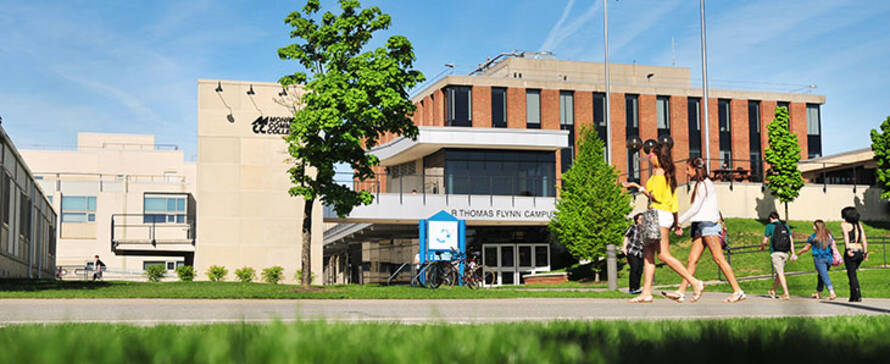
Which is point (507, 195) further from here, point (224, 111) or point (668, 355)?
point (668, 355)

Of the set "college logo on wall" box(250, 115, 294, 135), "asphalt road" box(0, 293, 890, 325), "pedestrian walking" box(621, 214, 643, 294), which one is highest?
"college logo on wall" box(250, 115, 294, 135)

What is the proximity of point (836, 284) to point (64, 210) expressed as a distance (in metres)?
89.9

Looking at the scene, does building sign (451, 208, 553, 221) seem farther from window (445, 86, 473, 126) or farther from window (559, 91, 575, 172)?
window (559, 91, 575, 172)

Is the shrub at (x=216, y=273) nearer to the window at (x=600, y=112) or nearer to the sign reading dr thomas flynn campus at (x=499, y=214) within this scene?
the sign reading dr thomas flynn campus at (x=499, y=214)

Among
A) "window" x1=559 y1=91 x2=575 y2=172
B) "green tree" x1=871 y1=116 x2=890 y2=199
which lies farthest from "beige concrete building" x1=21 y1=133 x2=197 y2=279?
"green tree" x1=871 y1=116 x2=890 y2=199

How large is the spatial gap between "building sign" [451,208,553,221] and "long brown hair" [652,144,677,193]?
32653 millimetres

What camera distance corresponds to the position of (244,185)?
45375 mm

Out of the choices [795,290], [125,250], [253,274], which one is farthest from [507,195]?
[795,290]

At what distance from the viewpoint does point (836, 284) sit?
21031 millimetres


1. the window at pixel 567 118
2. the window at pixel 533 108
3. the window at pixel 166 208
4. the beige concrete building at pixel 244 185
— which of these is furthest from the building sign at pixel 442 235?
the window at pixel 166 208

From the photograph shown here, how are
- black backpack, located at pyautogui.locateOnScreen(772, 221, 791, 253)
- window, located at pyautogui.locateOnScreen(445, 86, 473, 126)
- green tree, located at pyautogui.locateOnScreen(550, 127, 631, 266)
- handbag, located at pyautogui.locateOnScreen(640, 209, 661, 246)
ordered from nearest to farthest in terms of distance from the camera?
A: handbag, located at pyautogui.locateOnScreen(640, 209, 661, 246), black backpack, located at pyautogui.locateOnScreen(772, 221, 791, 253), green tree, located at pyautogui.locateOnScreen(550, 127, 631, 266), window, located at pyautogui.locateOnScreen(445, 86, 473, 126)

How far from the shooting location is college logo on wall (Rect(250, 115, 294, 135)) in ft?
149

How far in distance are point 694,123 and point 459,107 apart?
18.0 meters

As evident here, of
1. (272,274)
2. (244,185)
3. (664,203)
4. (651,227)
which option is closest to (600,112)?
(244,185)
